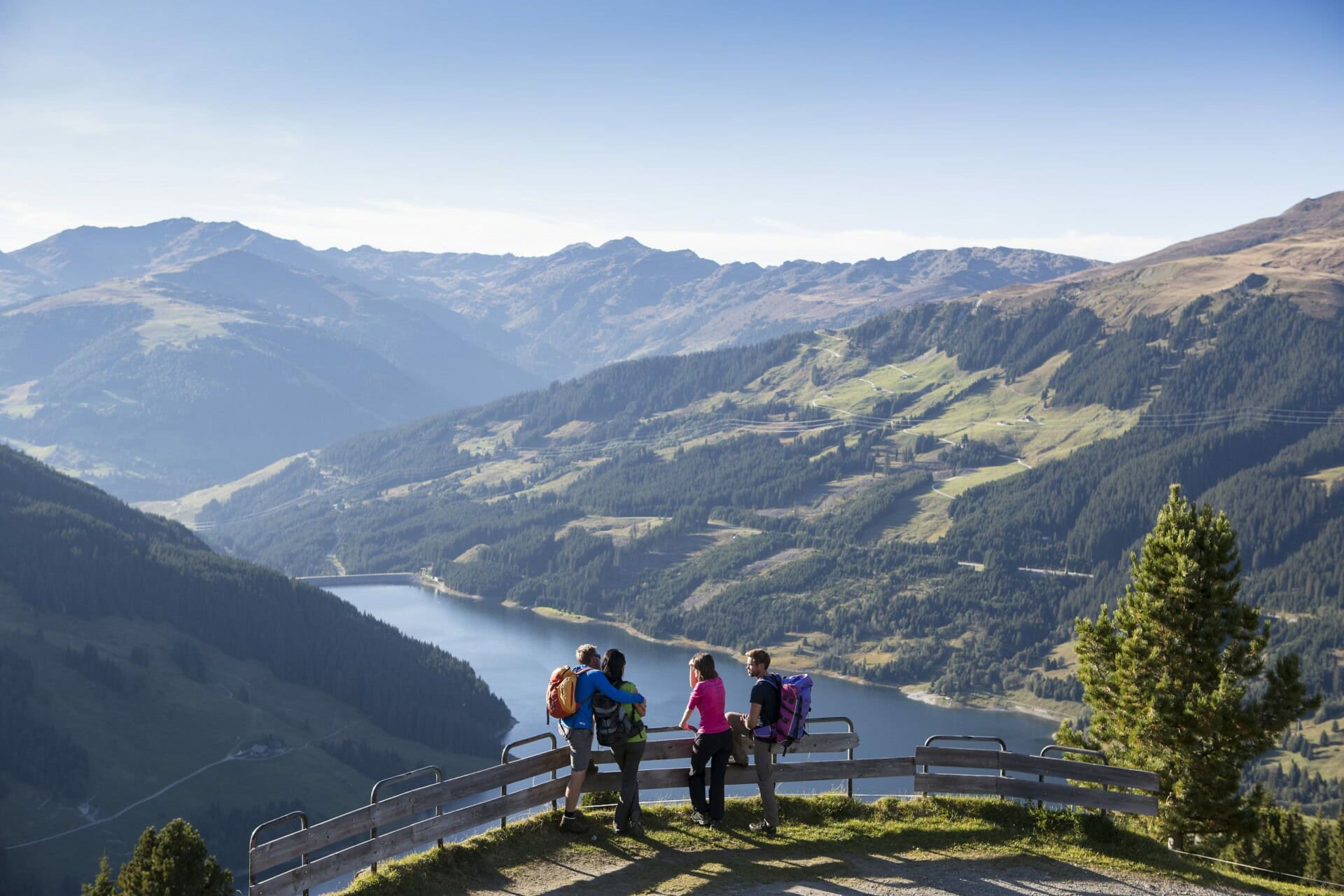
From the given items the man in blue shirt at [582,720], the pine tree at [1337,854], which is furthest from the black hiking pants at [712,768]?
the pine tree at [1337,854]

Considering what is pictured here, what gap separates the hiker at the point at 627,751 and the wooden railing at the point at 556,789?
0.80 meters

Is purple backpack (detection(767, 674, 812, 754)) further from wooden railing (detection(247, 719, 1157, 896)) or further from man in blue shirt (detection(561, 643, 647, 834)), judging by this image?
man in blue shirt (detection(561, 643, 647, 834))

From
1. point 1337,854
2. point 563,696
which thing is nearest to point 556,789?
point 563,696

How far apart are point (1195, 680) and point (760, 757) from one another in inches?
552

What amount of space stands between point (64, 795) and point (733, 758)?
570 ft

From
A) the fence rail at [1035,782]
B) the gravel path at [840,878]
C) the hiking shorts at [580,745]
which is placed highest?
the hiking shorts at [580,745]

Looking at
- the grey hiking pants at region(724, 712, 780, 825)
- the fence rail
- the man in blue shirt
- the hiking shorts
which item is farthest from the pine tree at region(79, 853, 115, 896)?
the fence rail

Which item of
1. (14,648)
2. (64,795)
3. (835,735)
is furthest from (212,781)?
(835,735)

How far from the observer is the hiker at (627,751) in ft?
74.7

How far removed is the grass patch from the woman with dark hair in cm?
35

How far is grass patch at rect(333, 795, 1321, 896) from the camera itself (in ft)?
70.3

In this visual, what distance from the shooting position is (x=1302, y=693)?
30.7 metres

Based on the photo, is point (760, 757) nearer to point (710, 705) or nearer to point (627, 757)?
point (710, 705)

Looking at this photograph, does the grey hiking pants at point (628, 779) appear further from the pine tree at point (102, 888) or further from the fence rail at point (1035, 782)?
the pine tree at point (102, 888)
